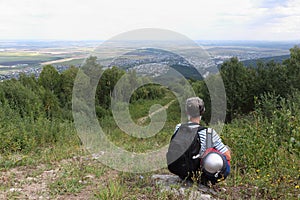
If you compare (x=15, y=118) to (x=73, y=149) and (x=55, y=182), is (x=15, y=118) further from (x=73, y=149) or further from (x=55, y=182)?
(x=55, y=182)

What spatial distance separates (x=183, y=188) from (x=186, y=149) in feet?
1.92

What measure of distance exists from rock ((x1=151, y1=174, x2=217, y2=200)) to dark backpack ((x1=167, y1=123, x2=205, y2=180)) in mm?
224

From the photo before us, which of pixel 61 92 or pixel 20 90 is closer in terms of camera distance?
pixel 20 90

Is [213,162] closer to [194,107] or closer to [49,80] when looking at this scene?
[194,107]

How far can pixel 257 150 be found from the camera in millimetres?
4875

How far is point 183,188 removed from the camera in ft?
12.8

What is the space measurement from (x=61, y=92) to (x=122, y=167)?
81.6 feet

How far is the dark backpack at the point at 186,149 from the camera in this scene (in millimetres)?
3711

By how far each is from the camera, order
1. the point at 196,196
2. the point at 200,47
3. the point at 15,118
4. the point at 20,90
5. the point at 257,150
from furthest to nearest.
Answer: the point at 20,90 < the point at 15,118 < the point at 200,47 < the point at 257,150 < the point at 196,196

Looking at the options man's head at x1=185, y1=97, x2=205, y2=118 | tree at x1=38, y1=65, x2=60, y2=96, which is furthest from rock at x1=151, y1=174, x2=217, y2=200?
tree at x1=38, y1=65, x2=60, y2=96

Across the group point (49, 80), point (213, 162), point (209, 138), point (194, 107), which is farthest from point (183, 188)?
point (49, 80)

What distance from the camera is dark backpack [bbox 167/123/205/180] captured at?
371cm

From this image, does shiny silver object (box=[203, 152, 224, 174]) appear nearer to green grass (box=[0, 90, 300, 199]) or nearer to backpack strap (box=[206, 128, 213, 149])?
backpack strap (box=[206, 128, 213, 149])

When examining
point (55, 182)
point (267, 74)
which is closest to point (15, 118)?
point (55, 182)
